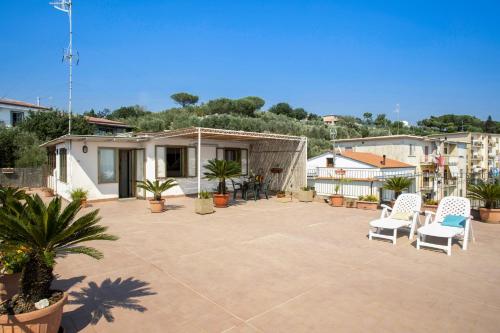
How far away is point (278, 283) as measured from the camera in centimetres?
426

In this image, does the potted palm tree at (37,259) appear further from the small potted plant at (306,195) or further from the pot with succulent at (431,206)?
the small potted plant at (306,195)

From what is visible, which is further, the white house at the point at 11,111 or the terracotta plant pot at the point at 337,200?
the white house at the point at 11,111

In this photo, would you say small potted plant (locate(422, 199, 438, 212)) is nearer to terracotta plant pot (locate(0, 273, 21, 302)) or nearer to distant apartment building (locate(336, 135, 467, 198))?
terracotta plant pot (locate(0, 273, 21, 302))

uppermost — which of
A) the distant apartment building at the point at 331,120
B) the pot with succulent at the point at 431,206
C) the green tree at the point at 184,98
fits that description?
the green tree at the point at 184,98

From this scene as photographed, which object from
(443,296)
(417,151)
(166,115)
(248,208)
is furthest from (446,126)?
(443,296)

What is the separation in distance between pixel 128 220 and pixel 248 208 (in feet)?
12.9

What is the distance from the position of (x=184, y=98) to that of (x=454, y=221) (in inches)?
2729

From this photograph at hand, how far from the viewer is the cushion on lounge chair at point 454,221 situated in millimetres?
6113

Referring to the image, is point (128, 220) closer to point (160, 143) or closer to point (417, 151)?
point (160, 143)

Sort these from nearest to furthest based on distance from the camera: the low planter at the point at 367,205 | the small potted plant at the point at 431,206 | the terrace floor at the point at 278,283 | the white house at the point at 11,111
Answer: the terrace floor at the point at 278,283
the small potted plant at the point at 431,206
the low planter at the point at 367,205
the white house at the point at 11,111

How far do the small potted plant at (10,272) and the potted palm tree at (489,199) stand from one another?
383 inches

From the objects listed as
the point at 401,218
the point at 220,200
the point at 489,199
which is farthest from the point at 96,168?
the point at 489,199

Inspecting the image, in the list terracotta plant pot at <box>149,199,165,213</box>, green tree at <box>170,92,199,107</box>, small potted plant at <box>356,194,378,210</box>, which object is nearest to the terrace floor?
terracotta plant pot at <box>149,199,165,213</box>

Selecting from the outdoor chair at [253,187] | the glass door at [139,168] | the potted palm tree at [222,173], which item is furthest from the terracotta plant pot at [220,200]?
the glass door at [139,168]
